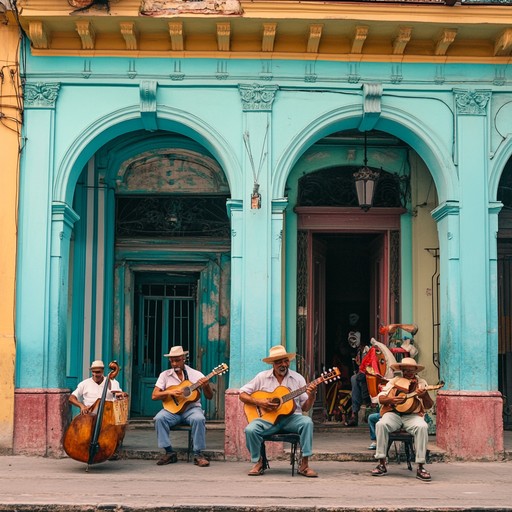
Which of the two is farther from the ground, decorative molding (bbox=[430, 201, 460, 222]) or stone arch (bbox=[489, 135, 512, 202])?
stone arch (bbox=[489, 135, 512, 202])

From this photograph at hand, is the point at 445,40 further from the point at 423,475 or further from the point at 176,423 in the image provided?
the point at 176,423

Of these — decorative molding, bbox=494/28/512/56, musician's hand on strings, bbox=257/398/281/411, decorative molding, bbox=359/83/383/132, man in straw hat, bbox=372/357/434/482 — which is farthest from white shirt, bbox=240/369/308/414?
decorative molding, bbox=494/28/512/56

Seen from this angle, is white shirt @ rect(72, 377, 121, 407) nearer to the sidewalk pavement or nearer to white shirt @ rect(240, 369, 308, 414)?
the sidewalk pavement

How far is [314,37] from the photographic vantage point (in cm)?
1231

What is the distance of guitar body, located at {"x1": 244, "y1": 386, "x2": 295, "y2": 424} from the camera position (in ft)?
34.6

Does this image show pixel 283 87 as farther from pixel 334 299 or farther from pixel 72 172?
pixel 334 299

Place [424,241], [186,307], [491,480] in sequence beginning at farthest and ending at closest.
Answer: [186,307], [424,241], [491,480]

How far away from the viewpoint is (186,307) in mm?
15273

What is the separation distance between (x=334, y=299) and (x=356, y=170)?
4830 millimetres

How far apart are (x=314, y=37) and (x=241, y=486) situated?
569 cm

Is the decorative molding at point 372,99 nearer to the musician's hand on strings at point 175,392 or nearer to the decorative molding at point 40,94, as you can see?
the decorative molding at point 40,94

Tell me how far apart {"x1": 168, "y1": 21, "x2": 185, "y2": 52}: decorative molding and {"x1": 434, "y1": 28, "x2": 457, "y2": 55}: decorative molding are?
3.25 meters

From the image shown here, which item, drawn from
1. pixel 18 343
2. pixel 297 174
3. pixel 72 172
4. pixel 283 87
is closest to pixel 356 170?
pixel 297 174

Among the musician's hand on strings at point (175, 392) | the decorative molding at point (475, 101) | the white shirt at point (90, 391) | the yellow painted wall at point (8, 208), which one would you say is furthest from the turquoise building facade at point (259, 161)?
the musician's hand on strings at point (175, 392)
